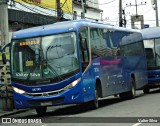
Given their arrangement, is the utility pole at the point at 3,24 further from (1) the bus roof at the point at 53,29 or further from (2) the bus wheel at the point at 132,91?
(2) the bus wheel at the point at 132,91

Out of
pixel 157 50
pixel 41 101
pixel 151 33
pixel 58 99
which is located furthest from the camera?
pixel 151 33

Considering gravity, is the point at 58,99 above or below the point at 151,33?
below

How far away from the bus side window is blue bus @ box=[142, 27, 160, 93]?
36.1 feet

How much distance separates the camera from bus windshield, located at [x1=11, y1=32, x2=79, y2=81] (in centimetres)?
1578

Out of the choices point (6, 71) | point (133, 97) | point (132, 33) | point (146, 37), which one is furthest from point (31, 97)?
point (146, 37)

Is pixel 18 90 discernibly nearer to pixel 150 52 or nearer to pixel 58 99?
pixel 58 99

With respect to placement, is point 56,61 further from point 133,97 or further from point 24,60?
point 133,97

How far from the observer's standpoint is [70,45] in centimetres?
1586

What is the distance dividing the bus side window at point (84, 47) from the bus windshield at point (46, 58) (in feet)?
1.48

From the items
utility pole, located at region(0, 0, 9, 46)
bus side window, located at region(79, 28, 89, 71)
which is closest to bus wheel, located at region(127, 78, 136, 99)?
bus side window, located at region(79, 28, 89, 71)

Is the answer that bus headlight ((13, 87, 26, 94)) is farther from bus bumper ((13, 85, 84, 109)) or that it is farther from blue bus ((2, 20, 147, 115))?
bus bumper ((13, 85, 84, 109))

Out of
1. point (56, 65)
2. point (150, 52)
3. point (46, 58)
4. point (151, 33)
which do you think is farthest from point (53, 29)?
point (151, 33)

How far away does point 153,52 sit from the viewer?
1079 inches

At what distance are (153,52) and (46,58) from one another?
1279 cm
